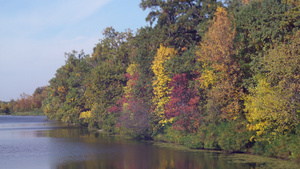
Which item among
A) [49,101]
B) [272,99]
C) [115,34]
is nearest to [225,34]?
[272,99]

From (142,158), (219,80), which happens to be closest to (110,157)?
(142,158)

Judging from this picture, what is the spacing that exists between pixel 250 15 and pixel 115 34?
46.1 metres

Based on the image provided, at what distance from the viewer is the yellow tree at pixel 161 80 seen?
137 feet

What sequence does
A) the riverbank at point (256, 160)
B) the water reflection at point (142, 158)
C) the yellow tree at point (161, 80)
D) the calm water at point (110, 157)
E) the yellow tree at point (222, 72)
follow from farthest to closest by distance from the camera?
the yellow tree at point (161, 80), the yellow tree at point (222, 72), the calm water at point (110, 157), the water reflection at point (142, 158), the riverbank at point (256, 160)

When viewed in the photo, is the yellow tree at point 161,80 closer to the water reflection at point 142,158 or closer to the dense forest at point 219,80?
the dense forest at point 219,80

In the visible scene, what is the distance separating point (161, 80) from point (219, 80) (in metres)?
9.45

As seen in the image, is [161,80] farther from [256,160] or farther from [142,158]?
[256,160]

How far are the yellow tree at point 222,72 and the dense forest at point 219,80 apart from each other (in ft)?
0.31

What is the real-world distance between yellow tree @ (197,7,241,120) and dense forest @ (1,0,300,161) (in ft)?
0.31

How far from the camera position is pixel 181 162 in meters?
30.4

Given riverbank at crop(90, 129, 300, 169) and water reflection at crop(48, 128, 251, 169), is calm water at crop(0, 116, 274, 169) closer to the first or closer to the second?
water reflection at crop(48, 128, 251, 169)

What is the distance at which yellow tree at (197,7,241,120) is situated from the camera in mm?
32562

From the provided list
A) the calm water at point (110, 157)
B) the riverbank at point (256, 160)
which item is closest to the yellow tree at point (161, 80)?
the calm water at point (110, 157)

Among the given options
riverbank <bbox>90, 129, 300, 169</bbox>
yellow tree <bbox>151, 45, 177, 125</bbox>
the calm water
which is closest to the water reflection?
the calm water
